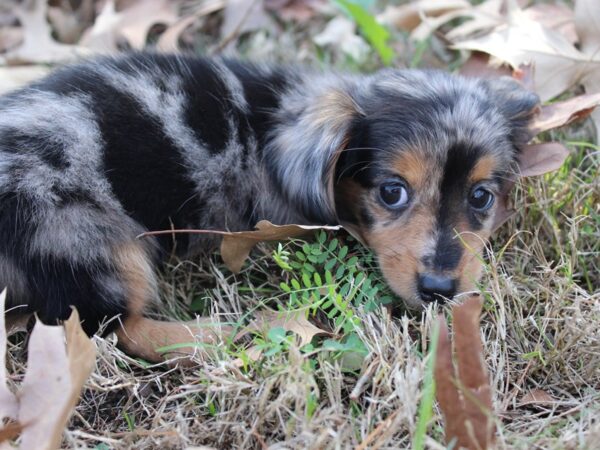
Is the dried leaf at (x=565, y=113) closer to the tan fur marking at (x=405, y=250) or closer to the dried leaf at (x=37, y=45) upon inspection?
the tan fur marking at (x=405, y=250)

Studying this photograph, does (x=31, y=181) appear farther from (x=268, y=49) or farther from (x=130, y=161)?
(x=268, y=49)

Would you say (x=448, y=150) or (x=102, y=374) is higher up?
(x=448, y=150)

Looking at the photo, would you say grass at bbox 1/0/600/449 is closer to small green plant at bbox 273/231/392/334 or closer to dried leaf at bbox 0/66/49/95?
small green plant at bbox 273/231/392/334

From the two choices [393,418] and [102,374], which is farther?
[102,374]

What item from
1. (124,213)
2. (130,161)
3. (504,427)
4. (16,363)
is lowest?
(16,363)

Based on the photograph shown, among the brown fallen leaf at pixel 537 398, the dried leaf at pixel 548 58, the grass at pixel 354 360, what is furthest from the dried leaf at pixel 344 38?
the brown fallen leaf at pixel 537 398

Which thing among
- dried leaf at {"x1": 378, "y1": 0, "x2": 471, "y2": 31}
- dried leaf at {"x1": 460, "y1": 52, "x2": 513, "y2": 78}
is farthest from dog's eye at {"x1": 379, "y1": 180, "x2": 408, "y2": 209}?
dried leaf at {"x1": 378, "y1": 0, "x2": 471, "y2": 31}

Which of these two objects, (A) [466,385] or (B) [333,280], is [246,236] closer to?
(B) [333,280]

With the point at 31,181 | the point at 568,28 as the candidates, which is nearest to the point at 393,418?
the point at 31,181
